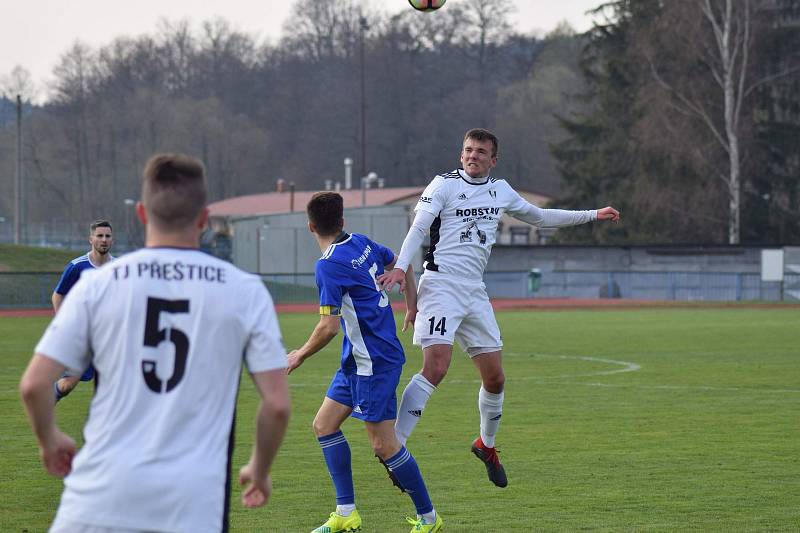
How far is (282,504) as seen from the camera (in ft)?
27.6

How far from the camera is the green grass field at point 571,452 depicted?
26.3ft

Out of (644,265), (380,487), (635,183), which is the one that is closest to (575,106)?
(635,183)

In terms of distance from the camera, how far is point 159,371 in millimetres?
3930

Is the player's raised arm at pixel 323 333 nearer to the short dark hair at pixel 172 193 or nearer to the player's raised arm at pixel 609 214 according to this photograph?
the player's raised arm at pixel 609 214

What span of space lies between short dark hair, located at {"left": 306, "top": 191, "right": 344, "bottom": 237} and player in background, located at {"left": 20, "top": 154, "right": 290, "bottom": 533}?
3.34 metres

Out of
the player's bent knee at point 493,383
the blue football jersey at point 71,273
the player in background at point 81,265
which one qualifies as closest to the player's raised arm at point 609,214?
the player's bent knee at point 493,383

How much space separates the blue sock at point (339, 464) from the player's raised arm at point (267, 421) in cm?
357

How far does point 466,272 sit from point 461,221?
1.18 feet

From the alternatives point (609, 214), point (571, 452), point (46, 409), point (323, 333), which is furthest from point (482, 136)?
point (46, 409)

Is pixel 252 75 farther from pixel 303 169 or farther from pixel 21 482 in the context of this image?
pixel 21 482

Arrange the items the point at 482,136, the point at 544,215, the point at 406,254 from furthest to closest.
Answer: the point at 544,215 < the point at 482,136 < the point at 406,254

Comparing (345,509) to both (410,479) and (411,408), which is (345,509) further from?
(411,408)

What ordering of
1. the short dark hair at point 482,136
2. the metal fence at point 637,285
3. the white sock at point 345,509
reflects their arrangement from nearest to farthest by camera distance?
the white sock at point 345,509 < the short dark hair at point 482,136 < the metal fence at point 637,285

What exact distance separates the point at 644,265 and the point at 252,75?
170ft
